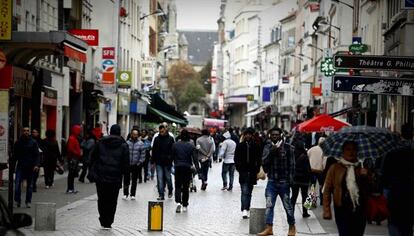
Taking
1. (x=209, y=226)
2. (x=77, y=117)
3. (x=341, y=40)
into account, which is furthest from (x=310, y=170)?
(x=341, y=40)

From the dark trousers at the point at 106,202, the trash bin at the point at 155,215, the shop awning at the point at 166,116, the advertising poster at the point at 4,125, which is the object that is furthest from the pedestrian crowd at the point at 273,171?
the shop awning at the point at 166,116

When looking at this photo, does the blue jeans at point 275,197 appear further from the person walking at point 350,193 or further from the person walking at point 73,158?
the person walking at point 73,158

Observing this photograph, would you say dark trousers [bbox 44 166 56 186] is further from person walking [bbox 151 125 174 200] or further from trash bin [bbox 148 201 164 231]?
trash bin [bbox 148 201 164 231]

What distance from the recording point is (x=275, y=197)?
17.3 metres

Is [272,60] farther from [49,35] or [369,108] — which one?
[49,35]

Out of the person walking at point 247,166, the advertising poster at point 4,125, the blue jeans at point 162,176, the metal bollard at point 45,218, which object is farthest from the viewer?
the blue jeans at point 162,176

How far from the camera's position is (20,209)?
21.3 m

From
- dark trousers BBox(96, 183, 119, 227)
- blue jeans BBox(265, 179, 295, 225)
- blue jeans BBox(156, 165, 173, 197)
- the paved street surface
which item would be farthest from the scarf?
blue jeans BBox(156, 165, 173, 197)

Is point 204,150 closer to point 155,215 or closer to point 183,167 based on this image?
point 183,167

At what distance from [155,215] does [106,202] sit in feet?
2.78

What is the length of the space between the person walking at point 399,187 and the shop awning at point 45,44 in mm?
14398

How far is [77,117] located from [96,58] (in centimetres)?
845

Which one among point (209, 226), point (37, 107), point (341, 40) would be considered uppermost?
point (341, 40)

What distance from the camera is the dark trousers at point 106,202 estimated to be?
680 inches
